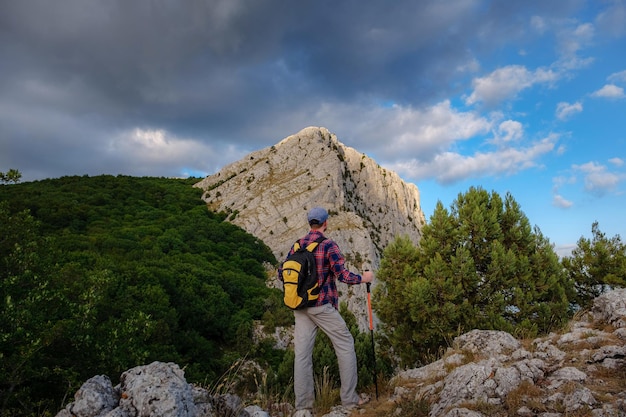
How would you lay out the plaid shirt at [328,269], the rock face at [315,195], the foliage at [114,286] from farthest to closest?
the rock face at [315,195], the foliage at [114,286], the plaid shirt at [328,269]

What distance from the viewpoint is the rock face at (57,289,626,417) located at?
391 cm

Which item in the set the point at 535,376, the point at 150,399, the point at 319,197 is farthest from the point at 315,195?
the point at 150,399

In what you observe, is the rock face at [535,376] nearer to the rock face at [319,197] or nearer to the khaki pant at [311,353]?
the khaki pant at [311,353]

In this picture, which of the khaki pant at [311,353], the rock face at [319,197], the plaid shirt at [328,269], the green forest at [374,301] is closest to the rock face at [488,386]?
the khaki pant at [311,353]

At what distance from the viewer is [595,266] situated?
11016 mm

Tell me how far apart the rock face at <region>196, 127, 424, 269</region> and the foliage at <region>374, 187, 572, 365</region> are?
88.4 ft

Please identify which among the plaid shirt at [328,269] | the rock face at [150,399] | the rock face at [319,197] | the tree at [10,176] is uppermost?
the rock face at [319,197]

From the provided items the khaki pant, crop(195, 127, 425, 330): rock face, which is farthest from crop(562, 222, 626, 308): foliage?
crop(195, 127, 425, 330): rock face

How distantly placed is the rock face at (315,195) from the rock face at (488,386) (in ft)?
102

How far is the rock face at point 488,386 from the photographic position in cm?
391

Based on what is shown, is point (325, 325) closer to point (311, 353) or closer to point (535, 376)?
point (311, 353)

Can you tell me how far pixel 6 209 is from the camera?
9.09 m

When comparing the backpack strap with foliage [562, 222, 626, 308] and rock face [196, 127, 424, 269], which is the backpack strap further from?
rock face [196, 127, 424, 269]

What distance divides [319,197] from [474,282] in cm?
3612
